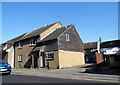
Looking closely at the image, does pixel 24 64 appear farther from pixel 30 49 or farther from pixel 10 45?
pixel 10 45

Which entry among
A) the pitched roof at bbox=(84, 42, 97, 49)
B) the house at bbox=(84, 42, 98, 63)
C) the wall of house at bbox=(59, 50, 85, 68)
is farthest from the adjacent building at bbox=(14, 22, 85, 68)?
the pitched roof at bbox=(84, 42, 97, 49)

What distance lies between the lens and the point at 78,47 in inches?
1887

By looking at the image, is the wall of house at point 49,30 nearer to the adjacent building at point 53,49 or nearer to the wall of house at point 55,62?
the adjacent building at point 53,49

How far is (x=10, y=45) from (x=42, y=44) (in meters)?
14.1

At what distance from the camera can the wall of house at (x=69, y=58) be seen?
42625 millimetres

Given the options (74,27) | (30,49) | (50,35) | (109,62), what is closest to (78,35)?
(74,27)

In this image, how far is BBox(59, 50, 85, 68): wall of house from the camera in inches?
1678

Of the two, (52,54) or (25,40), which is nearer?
(52,54)

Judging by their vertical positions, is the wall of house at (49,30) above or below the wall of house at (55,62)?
above

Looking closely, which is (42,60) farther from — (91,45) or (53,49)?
(91,45)

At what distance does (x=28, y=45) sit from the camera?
161ft

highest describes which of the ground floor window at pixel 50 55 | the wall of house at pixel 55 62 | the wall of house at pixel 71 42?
the wall of house at pixel 71 42

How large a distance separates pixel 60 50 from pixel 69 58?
269 centimetres

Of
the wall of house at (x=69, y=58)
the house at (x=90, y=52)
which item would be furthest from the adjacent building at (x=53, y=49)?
the house at (x=90, y=52)
